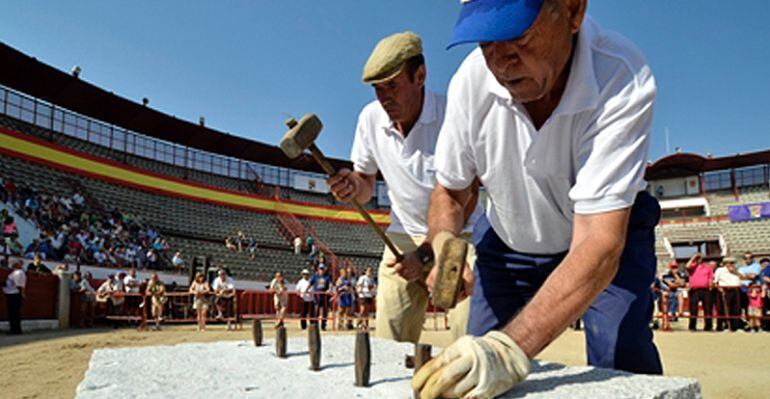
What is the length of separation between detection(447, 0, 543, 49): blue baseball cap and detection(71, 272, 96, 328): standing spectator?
14.0 meters

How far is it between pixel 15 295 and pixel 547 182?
39.8ft

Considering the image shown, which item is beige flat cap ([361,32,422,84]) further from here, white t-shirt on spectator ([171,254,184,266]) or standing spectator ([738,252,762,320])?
white t-shirt on spectator ([171,254,184,266])

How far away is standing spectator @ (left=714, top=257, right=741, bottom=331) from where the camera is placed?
36.7 ft

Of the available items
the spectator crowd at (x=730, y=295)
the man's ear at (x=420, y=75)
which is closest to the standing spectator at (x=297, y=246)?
the spectator crowd at (x=730, y=295)

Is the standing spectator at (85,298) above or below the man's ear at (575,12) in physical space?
below

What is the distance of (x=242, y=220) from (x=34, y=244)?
1390 centimetres

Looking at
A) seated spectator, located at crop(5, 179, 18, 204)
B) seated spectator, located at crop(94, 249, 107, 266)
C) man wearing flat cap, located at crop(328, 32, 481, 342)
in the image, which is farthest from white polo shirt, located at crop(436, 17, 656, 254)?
seated spectator, located at crop(5, 179, 18, 204)

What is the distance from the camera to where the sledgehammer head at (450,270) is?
1784mm

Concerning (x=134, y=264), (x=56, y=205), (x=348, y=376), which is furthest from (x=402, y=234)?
(x=56, y=205)

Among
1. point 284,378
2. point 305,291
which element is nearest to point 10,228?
point 305,291

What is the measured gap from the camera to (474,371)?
1.38m

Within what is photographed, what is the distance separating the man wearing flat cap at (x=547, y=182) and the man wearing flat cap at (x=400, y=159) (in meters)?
0.80

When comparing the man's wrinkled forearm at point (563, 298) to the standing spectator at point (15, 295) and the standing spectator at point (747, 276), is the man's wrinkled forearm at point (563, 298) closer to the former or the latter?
the standing spectator at point (747, 276)

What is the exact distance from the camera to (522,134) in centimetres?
190
